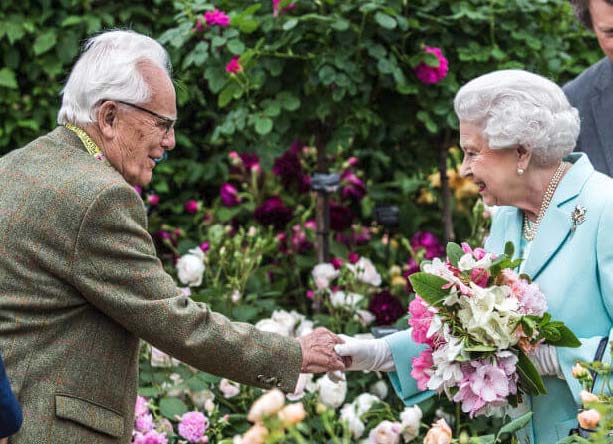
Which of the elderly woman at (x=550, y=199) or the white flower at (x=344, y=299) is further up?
the elderly woman at (x=550, y=199)

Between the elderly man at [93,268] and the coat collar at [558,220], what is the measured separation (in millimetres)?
740

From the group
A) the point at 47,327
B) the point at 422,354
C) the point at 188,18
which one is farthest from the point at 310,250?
the point at 47,327

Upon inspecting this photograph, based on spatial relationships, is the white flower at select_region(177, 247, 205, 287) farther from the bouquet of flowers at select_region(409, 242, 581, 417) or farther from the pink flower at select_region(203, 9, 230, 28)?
the bouquet of flowers at select_region(409, 242, 581, 417)

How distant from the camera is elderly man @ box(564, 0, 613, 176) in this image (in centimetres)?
274

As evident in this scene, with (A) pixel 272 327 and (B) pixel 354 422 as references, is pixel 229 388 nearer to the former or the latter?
(A) pixel 272 327

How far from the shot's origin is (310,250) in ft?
13.1

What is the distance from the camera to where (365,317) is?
10.9 feet

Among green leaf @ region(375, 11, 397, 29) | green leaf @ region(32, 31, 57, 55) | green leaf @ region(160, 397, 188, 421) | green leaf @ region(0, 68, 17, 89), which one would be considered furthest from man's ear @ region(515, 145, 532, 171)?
green leaf @ region(0, 68, 17, 89)

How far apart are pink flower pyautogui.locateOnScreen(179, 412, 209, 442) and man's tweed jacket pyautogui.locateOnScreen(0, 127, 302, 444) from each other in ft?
2.19

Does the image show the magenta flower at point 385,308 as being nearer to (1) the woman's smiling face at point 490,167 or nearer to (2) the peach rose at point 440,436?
(1) the woman's smiling face at point 490,167

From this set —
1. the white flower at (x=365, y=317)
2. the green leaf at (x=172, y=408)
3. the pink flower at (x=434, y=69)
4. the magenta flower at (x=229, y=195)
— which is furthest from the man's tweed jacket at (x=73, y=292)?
the magenta flower at (x=229, y=195)

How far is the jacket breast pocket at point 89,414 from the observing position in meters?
1.98

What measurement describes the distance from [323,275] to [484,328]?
1.42 m

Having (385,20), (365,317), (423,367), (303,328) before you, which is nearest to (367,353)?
(423,367)
